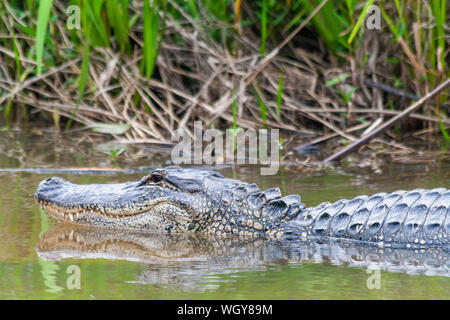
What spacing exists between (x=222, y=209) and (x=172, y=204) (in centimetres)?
31

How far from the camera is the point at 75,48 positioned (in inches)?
294

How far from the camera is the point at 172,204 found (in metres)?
4.58

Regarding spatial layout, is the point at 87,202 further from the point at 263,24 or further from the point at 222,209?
the point at 263,24

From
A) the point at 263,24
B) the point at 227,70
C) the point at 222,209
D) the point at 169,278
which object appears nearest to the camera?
the point at 169,278

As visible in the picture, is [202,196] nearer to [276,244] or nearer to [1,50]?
[276,244]

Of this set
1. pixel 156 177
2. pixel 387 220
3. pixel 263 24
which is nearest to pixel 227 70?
pixel 263 24

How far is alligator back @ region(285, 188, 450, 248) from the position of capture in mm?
4172

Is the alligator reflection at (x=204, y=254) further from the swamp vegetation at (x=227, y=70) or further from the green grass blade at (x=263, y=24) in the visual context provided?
the green grass blade at (x=263, y=24)

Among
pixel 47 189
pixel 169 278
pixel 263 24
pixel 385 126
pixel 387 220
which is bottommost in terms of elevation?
pixel 169 278

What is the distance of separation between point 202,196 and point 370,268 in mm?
1235

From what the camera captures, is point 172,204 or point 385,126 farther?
point 385,126

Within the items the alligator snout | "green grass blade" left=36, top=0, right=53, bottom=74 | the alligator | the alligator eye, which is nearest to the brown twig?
the alligator

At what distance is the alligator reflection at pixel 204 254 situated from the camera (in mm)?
3736

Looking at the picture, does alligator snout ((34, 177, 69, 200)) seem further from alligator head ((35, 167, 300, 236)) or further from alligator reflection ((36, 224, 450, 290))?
alligator reflection ((36, 224, 450, 290))
